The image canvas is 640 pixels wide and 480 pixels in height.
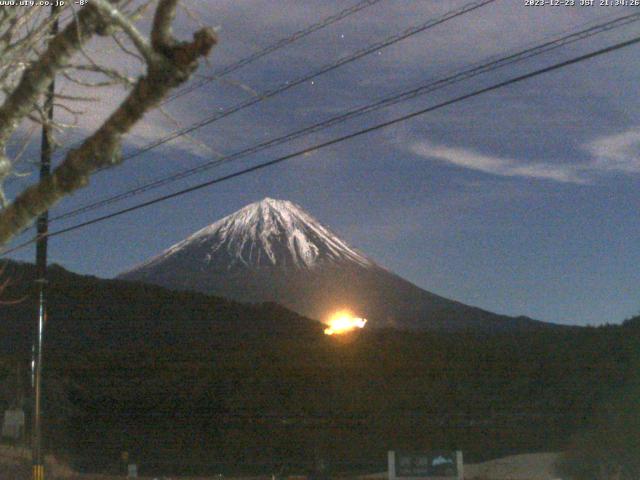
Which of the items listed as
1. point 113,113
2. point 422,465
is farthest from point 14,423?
point 113,113

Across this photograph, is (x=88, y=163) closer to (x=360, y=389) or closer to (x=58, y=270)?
(x=360, y=389)

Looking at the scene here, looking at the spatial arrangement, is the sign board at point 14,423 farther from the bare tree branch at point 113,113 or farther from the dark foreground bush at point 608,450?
the bare tree branch at point 113,113

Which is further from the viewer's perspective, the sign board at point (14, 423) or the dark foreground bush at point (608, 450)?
the dark foreground bush at point (608, 450)

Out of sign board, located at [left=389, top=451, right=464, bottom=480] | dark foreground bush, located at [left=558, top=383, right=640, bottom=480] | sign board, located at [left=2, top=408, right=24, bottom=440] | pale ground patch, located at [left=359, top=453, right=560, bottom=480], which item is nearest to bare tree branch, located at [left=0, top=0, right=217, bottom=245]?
sign board, located at [left=389, top=451, right=464, bottom=480]

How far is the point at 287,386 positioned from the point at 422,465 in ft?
78.7

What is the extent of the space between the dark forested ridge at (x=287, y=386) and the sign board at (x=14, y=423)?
5749mm

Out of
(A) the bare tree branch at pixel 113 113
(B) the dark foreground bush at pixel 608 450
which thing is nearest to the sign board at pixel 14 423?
(B) the dark foreground bush at pixel 608 450

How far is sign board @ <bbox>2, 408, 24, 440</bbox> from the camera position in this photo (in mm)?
23703

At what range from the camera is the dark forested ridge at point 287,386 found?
35.3 m

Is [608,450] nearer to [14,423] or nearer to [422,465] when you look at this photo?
[422,465]

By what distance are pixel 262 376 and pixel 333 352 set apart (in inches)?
170

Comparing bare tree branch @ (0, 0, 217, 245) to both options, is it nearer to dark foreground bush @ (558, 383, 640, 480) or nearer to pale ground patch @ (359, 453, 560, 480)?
pale ground patch @ (359, 453, 560, 480)

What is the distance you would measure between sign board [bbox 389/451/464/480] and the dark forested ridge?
13.7 meters

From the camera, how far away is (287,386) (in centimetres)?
4228
